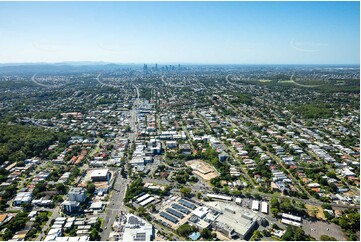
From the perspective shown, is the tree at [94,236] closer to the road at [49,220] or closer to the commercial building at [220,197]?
the road at [49,220]

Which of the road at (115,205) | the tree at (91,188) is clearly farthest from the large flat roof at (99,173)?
the tree at (91,188)

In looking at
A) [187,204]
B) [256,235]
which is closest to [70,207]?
[187,204]

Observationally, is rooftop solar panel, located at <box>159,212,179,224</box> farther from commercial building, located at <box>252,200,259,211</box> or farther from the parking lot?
the parking lot

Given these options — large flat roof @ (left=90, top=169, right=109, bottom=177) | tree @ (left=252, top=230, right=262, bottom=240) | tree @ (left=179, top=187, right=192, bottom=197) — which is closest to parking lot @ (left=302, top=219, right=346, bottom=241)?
tree @ (left=252, top=230, right=262, bottom=240)

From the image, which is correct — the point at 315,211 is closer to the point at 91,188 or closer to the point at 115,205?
the point at 115,205

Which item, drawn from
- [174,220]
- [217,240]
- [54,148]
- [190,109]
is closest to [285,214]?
[217,240]

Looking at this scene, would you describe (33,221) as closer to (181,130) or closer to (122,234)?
(122,234)

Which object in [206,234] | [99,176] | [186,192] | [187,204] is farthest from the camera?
[99,176]

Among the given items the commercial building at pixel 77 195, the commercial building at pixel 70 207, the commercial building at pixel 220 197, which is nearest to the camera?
the commercial building at pixel 70 207
